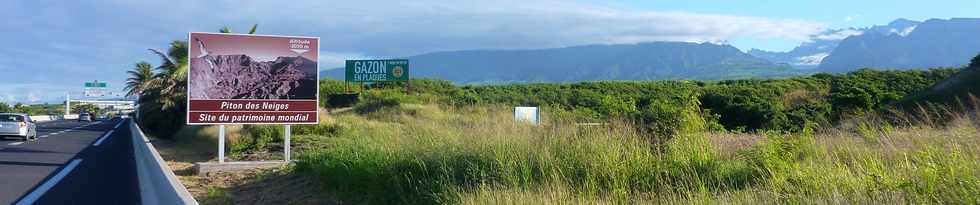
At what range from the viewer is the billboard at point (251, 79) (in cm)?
1545

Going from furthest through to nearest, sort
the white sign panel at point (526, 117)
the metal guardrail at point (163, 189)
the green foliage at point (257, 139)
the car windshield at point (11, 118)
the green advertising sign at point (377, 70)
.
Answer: the green advertising sign at point (377, 70)
the car windshield at point (11, 118)
the green foliage at point (257, 139)
the white sign panel at point (526, 117)
the metal guardrail at point (163, 189)

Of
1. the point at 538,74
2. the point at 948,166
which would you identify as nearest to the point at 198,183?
the point at 948,166

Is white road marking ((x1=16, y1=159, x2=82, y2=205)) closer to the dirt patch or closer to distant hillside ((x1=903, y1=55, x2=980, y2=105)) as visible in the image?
the dirt patch

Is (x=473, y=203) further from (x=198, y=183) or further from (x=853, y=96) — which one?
(x=853, y=96)

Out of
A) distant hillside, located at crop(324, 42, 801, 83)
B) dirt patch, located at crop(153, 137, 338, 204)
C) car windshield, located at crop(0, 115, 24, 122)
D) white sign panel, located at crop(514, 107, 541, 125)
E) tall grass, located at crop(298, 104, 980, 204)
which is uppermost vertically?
distant hillside, located at crop(324, 42, 801, 83)

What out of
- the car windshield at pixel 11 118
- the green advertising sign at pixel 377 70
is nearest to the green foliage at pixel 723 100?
the green advertising sign at pixel 377 70

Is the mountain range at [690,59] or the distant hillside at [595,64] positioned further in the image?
the distant hillside at [595,64]

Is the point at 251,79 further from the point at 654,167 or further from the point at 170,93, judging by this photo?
the point at 170,93

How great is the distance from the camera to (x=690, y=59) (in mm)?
135250

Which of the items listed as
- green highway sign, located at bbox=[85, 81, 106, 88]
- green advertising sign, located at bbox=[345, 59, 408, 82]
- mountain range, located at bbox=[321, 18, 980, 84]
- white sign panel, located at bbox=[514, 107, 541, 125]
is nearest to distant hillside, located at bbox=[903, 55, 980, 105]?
white sign panel, located at bbox=[514, 107, 541, 125]

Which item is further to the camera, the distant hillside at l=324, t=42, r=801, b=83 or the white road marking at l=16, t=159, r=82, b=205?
the distant hillside at l=324, t=42, r=801, b=83

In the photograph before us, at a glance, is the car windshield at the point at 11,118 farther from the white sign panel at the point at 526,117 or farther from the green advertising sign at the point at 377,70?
the green advertising sign at the point at 377,70

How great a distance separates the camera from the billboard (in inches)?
608

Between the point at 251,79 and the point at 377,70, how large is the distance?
37399mm
